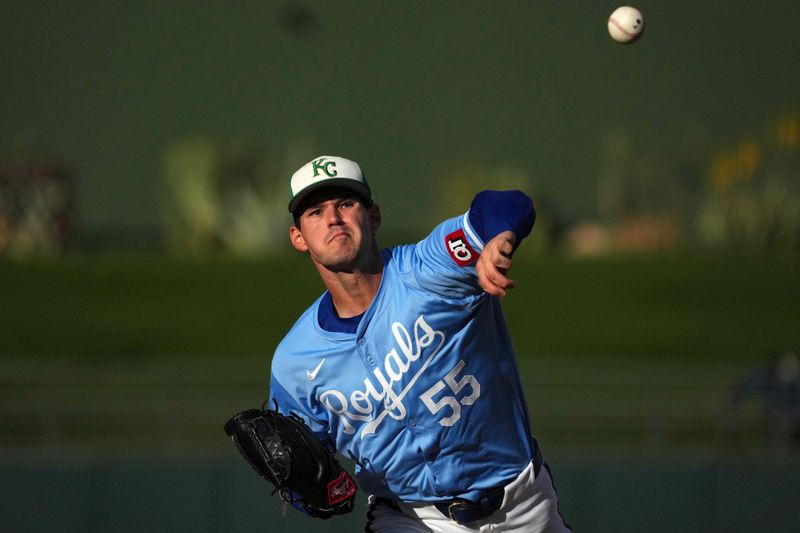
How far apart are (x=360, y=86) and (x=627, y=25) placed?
9199 mm

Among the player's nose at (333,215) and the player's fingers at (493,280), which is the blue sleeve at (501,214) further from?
the player's nose at (333,215)

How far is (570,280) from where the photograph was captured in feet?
43.9

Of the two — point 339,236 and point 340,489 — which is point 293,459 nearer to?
point 340,489

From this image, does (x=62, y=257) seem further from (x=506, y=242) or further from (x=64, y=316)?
(x=506, y=242)

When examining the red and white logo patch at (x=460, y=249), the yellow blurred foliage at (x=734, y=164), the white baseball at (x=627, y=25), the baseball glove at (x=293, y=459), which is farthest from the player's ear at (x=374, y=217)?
the yellow blurred foliage at (x=734, y=164)

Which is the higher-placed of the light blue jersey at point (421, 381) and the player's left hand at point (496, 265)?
the player's left hand at point (496, 265)

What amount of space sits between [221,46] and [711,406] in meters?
7.33

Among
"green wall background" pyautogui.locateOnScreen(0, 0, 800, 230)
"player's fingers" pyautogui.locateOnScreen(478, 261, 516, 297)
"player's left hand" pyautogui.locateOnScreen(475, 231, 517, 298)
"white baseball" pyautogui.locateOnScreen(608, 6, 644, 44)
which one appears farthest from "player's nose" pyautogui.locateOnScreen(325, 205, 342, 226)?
"green wall background" pyautogui.locateOnScreen(0, 0, 800, 230)

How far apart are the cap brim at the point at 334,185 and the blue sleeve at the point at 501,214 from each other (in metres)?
0.44

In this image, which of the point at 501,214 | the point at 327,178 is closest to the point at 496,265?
the point at 501,214

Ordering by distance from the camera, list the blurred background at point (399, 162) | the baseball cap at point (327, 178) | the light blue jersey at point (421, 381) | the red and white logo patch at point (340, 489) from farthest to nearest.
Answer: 1. the blurred background at point (399, 162)
2. the red and white logo patch at point (340, 489)
3. the baseball cap at point (327, 178)
4. the light blue jersey at point (421, 381)

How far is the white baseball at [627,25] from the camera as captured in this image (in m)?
5.31

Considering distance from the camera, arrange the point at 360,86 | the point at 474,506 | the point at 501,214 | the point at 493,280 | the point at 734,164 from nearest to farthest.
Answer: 1. the point at 493,280
2. the point at 501,214
3. the point at 474,506
4. the point at 734,164
5. the point at 360,86

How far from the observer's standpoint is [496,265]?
3010 millimetres
